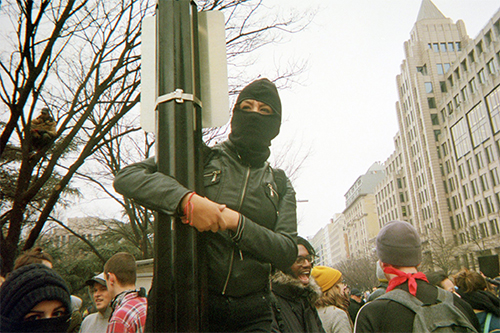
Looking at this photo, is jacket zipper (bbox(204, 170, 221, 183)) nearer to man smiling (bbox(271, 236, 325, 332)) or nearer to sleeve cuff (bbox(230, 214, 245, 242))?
sleeve cuff (bbox(230, 214, 245, 242))

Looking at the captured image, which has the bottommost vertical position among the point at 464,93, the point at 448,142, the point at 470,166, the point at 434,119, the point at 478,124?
the point at 470,166

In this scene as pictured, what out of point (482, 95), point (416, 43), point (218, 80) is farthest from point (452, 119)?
point (218, 80)

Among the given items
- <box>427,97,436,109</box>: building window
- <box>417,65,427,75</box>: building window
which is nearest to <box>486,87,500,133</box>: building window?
<box>427,97,436,109</box>: building window

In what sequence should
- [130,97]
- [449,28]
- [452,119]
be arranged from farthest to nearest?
[449,28]
[452,119]
[130,97]

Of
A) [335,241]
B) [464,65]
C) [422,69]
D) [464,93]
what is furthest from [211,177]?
[335,241]

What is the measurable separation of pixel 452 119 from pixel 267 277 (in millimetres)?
72539

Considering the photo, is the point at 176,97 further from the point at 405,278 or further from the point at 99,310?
the point at 99,310

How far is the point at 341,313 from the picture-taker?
4676 millimetres

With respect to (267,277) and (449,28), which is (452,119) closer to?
(449,28)

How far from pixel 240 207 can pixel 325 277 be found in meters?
3.64

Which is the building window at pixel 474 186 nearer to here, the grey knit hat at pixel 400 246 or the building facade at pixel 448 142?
the building facade at pixel 448 142

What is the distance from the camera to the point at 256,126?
1.93 metres

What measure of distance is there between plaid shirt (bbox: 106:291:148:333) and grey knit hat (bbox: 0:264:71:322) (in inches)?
38.6

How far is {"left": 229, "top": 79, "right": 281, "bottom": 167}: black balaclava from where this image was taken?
1.92 meters
